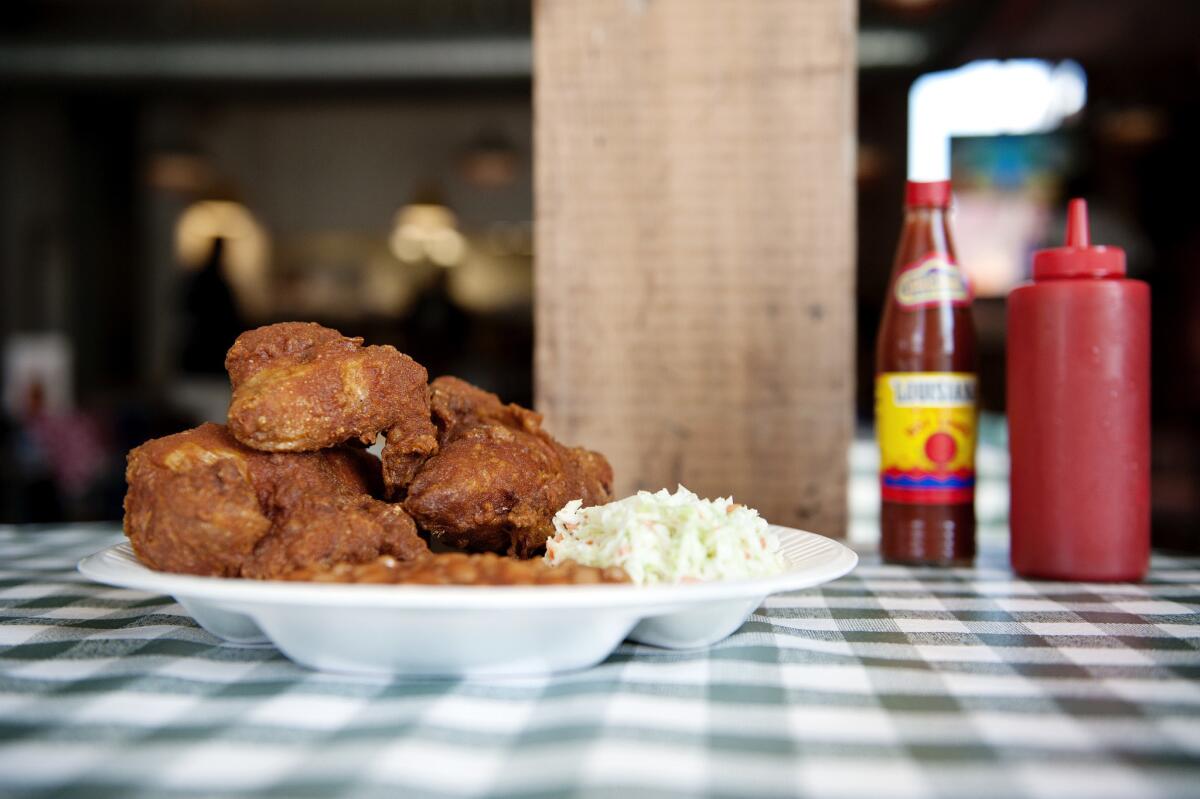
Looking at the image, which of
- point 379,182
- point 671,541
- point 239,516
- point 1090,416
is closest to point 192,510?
point 239,516

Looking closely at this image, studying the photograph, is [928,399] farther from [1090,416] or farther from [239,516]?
[239,516]

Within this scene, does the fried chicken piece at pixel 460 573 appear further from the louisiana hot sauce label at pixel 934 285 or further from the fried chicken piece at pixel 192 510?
the louisiana hot sauce label at pixel 934 285

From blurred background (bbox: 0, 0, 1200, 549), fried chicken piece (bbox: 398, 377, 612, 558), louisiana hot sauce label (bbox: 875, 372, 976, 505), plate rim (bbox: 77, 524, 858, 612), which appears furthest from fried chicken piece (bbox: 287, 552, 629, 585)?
blurred background (bbox: 0, 0, 1200, 549)

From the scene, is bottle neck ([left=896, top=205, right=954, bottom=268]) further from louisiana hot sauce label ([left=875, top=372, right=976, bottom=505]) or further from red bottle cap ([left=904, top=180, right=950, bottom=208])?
louisiana hot sauce label ([left=875, top=372, right=976, bottom=505])

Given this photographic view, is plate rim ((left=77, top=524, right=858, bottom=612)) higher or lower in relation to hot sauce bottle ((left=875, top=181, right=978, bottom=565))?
lower

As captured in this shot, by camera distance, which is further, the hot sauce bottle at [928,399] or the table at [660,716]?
the hot sauce bottle at [928,399]

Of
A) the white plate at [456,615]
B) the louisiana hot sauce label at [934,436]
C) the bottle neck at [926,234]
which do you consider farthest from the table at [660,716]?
the bottle neck at [926,234]
